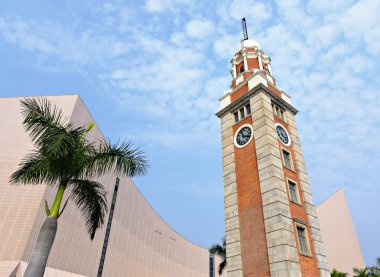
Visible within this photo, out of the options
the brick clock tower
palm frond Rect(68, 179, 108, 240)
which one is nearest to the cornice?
Answer: the brick clock tower

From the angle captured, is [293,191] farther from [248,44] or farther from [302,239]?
[248,44]

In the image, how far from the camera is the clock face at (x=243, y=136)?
848 inches

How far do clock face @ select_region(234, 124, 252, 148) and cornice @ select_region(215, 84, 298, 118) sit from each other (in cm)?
228

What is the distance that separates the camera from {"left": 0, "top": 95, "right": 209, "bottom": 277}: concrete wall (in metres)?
27.9

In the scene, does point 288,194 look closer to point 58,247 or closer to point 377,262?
point 377,262

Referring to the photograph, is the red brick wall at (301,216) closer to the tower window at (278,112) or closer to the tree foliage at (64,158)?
the tower window at (278,112)

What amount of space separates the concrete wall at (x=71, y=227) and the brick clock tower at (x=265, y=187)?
36.5 ft

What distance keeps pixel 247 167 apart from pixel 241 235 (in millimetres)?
4356

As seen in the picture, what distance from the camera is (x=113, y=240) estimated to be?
4431 cm

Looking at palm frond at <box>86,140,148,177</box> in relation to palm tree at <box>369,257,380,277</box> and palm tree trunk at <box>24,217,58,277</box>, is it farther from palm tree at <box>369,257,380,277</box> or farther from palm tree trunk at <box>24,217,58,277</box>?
palm tree at <box>369,257,380,277</box>

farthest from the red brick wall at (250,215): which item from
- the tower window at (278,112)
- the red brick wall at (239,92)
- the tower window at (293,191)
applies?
the red brick wall at (239,92)

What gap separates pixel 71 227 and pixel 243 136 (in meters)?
22.4

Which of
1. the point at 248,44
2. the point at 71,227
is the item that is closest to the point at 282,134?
the point at 248,44

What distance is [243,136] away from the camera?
72.4 ft
